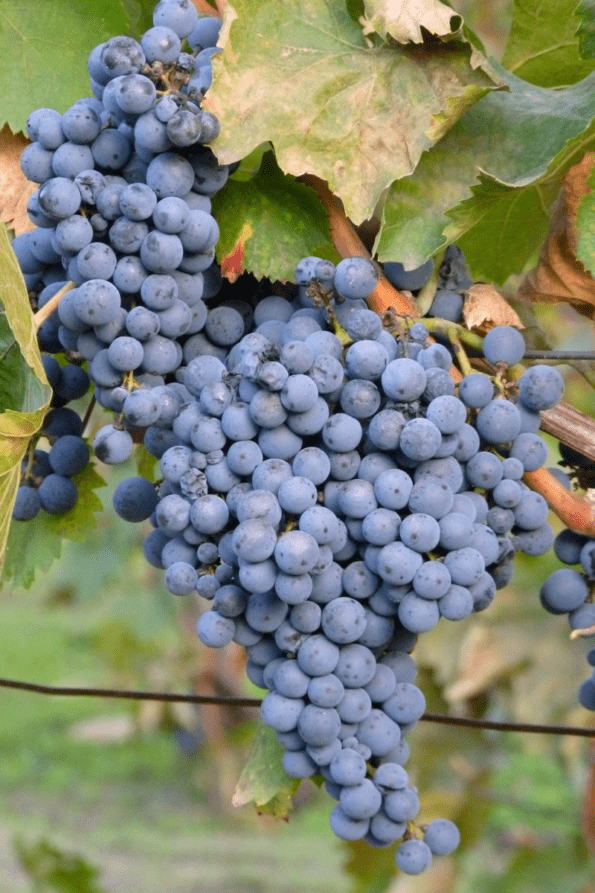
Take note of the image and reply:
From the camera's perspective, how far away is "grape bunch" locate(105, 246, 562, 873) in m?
0.63

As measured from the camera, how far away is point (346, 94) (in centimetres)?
74

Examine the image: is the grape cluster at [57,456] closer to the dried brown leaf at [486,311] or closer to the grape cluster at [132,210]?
the grape cluster at [132,210]

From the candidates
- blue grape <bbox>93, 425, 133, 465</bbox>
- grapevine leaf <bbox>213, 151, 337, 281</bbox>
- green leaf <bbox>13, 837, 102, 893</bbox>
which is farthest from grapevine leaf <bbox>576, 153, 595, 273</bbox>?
green leaf <bbox>13, 837, 102, 893</bbox>

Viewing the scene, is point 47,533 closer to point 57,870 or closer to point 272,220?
point 272,220

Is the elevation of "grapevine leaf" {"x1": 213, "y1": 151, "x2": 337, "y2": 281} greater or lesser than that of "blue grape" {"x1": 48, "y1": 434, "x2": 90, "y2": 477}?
greater

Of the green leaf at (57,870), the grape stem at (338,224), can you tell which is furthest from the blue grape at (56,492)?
the green leaf at (57,870)

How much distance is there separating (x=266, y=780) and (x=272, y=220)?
1.64 ft

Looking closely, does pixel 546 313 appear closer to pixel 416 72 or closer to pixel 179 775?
pixel 416 72

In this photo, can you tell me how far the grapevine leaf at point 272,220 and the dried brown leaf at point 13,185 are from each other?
19 cm

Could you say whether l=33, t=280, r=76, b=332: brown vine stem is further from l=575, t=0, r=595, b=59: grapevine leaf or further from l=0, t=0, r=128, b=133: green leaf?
Result: l=575, t=0, r=595, b=59: grapevine leaf

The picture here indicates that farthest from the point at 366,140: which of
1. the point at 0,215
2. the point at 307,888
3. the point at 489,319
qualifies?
the point at 307,888

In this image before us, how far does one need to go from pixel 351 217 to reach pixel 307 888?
12.5 feet

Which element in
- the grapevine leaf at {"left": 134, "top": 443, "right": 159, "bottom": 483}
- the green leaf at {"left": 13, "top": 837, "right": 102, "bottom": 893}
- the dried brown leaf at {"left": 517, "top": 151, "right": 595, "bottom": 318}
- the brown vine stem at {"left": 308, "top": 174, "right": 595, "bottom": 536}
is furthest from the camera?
the green leaf at {"left": 13, "top": 837, "right": 102, "bottom": 893}

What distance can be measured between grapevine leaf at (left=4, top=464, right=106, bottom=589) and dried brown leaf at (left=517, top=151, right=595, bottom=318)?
1.58 ft
